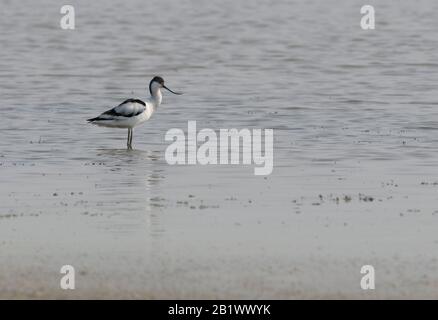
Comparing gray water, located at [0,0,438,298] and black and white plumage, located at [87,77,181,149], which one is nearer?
gray water, located at [0,0,438,298]

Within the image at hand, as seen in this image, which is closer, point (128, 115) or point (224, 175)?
point (224, 175)

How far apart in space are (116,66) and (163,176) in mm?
22427

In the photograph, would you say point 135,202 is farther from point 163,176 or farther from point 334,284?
point 334,284

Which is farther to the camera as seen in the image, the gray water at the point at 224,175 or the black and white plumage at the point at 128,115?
the black and white plumage at the point at 128,115

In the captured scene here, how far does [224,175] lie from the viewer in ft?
64.3

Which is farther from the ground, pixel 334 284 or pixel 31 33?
pixel 31 33

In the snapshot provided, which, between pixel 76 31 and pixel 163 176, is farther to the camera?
pixel 76 31

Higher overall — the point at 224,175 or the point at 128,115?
the point at 128,115

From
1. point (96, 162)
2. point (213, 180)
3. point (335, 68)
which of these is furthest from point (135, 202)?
point (335, 68)

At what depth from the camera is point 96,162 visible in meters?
21.8

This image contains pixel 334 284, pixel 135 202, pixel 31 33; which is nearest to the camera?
pixel 334 284

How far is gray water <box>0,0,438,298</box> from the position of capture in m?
12.4

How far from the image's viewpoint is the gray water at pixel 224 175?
40.8 feet
